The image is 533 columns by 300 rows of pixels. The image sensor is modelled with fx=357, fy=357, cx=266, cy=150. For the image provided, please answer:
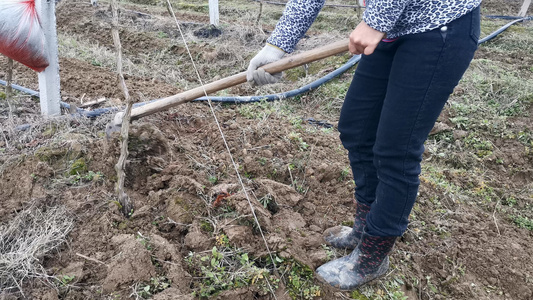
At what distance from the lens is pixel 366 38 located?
1.17 metres

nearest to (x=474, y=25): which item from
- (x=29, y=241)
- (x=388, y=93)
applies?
(x=388, y=93)

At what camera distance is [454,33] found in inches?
44.2

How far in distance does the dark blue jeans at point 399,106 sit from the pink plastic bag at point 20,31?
1.92m

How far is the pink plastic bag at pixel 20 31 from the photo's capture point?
2.09 meters

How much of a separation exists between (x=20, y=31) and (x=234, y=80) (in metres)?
1.33

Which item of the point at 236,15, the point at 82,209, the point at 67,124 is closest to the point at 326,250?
the point at 82,209

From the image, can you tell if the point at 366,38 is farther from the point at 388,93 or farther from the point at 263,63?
Answer: the point at 263,63

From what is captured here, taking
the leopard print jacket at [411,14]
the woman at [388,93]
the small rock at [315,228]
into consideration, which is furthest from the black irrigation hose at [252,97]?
the leopard print jacket at [411,14]

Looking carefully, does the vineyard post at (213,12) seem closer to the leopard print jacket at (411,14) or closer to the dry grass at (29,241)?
the dry grass at (29,241)

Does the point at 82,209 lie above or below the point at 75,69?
above

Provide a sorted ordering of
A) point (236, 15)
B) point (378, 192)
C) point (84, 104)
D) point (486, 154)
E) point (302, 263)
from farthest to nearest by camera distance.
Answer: point (236, 15), point (486, 154), point (84, 104), point (302, 263), point (378, 192)

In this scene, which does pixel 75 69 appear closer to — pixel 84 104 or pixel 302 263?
pixel 84 104

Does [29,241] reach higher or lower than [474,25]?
lower

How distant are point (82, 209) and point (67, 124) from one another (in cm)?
88
